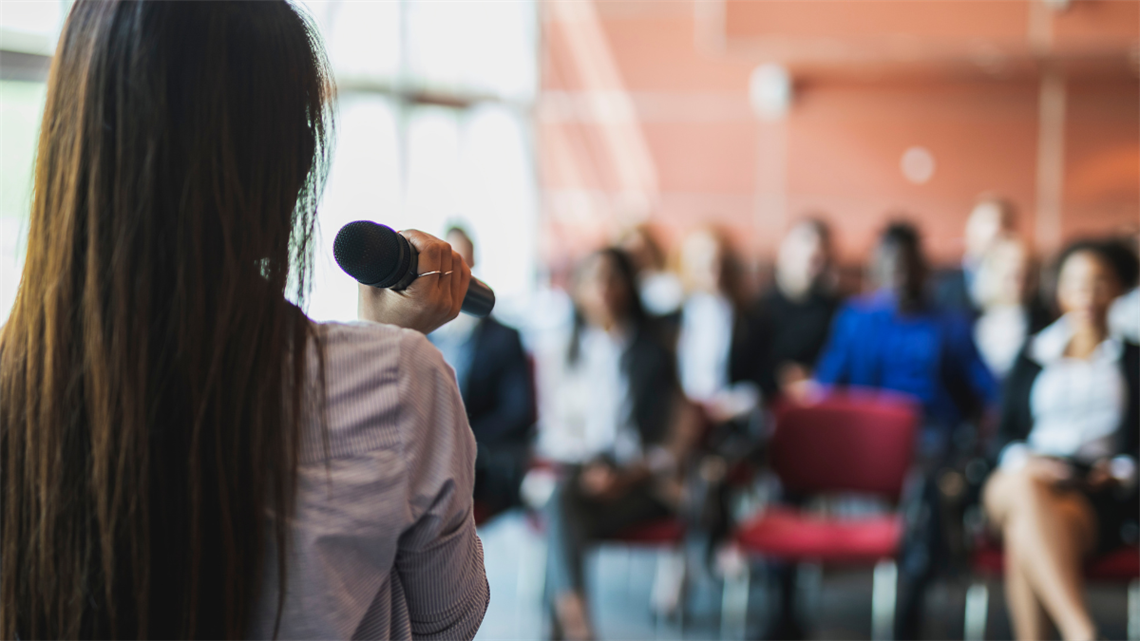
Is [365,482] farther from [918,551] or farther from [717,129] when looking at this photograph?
[717,129]

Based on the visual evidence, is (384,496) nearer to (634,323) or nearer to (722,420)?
(634,323)

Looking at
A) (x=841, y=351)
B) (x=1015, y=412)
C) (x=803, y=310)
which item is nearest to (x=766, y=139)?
(x=803, y=310)

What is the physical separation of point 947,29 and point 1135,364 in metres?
2.76

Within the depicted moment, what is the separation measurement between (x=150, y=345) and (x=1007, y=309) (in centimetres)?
397

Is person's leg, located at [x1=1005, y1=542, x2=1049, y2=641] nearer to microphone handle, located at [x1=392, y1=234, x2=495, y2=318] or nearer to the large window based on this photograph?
the large window

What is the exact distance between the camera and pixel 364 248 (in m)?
0.81

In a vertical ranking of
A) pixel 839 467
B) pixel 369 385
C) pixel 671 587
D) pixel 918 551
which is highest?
pixel 369 385

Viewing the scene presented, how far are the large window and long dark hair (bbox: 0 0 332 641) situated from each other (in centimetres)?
265

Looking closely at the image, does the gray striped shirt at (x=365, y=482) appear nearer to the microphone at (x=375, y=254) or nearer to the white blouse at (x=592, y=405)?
the microphone at (x=375, y=254)

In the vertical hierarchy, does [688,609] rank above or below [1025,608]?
below

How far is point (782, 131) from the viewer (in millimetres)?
6484

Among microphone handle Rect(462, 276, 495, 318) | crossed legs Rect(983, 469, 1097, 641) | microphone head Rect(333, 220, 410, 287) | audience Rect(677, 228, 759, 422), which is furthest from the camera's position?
audience Rect(677, 228, 759, 422)

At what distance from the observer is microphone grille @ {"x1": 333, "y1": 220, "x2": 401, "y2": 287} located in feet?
2.66

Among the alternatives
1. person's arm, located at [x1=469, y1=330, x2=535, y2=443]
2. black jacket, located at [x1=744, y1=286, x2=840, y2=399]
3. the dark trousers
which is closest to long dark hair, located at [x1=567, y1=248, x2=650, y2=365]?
person's arm, located at [x1=469, y1=330, x2=535, y2=443]
